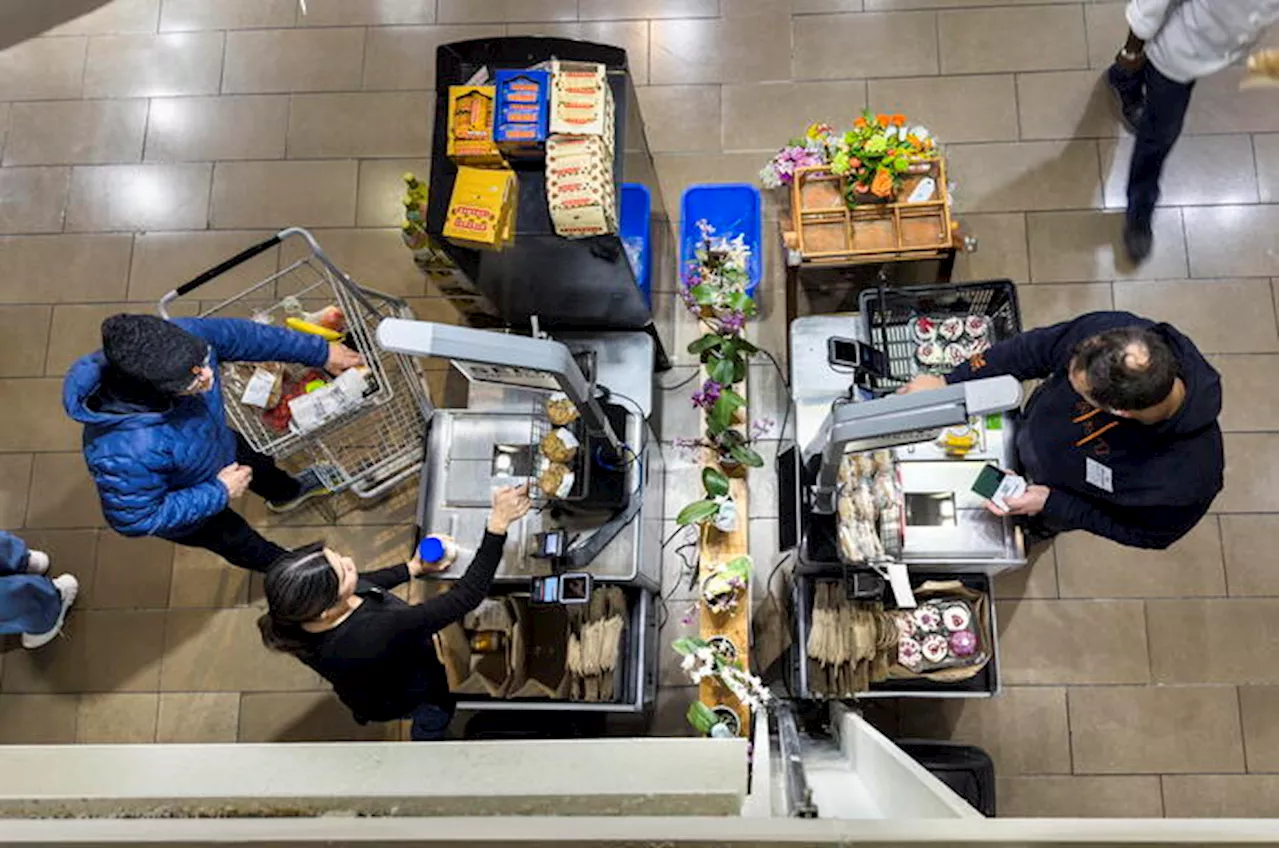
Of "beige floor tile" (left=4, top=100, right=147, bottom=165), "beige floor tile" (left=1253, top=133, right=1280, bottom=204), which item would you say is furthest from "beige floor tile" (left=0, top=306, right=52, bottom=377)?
"beige floor tile" (left=1253, top=133, right=1280, bottom=204)

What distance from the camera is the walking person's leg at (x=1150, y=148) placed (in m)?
3.92

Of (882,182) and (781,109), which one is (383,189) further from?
(882,182)

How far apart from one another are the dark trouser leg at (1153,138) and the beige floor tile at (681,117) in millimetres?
2120

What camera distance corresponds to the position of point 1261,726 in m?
3.84

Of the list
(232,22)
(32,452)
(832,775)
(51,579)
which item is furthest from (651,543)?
(232,22)

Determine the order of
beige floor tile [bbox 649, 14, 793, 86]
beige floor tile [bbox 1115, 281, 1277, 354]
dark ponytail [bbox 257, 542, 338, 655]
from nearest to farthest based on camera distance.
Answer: dark ponytail [bbox 257, 542, 338, 655] < beige floor tile [bbox 1115, 281, 1277, 354] < beige floor tile [bbox 649, 14, 793, 86]

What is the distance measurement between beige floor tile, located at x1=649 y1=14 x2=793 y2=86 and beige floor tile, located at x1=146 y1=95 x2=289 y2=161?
2245 mm

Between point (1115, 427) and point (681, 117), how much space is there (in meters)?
2.98

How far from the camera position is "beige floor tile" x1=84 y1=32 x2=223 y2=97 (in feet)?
16.5

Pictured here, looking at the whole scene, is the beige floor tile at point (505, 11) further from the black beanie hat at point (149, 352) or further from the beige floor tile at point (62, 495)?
the beige floor tile at point (62, 495)

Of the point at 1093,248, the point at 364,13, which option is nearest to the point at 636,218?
the point at 1093,248

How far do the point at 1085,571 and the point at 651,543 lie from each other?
2107 millimetres

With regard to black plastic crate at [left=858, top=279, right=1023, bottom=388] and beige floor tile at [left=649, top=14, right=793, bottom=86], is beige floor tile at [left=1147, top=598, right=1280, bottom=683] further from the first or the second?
beige floor tile at [left=649, top=14, right=793, bottom=86]

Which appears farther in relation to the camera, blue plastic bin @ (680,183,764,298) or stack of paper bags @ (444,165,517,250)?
blue plastic bin @ (680,183,764,298)
